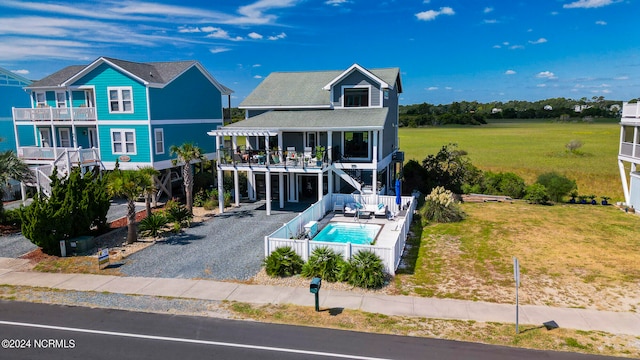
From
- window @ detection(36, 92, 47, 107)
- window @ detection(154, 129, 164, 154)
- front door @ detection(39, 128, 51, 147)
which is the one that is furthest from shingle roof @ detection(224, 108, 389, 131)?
front door @ detection(39, 128, 51, 147)

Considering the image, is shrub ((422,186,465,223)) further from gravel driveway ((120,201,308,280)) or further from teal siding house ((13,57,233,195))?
teal siding house ((13,57,233,195))

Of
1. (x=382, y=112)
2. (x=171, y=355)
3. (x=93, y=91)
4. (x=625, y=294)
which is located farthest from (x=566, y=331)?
(x=93, y=91)

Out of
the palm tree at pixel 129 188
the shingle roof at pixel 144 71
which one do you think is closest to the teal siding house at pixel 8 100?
the shingle roof at pixel 144 71

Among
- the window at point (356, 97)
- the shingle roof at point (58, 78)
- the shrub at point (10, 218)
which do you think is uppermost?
the shingle roof at point (58, 78)

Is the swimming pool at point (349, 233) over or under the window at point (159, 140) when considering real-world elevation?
under

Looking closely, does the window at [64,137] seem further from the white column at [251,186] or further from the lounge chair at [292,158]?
the lounge chair at [292,158]

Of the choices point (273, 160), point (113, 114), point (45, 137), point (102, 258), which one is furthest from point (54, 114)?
point (102, 258)
